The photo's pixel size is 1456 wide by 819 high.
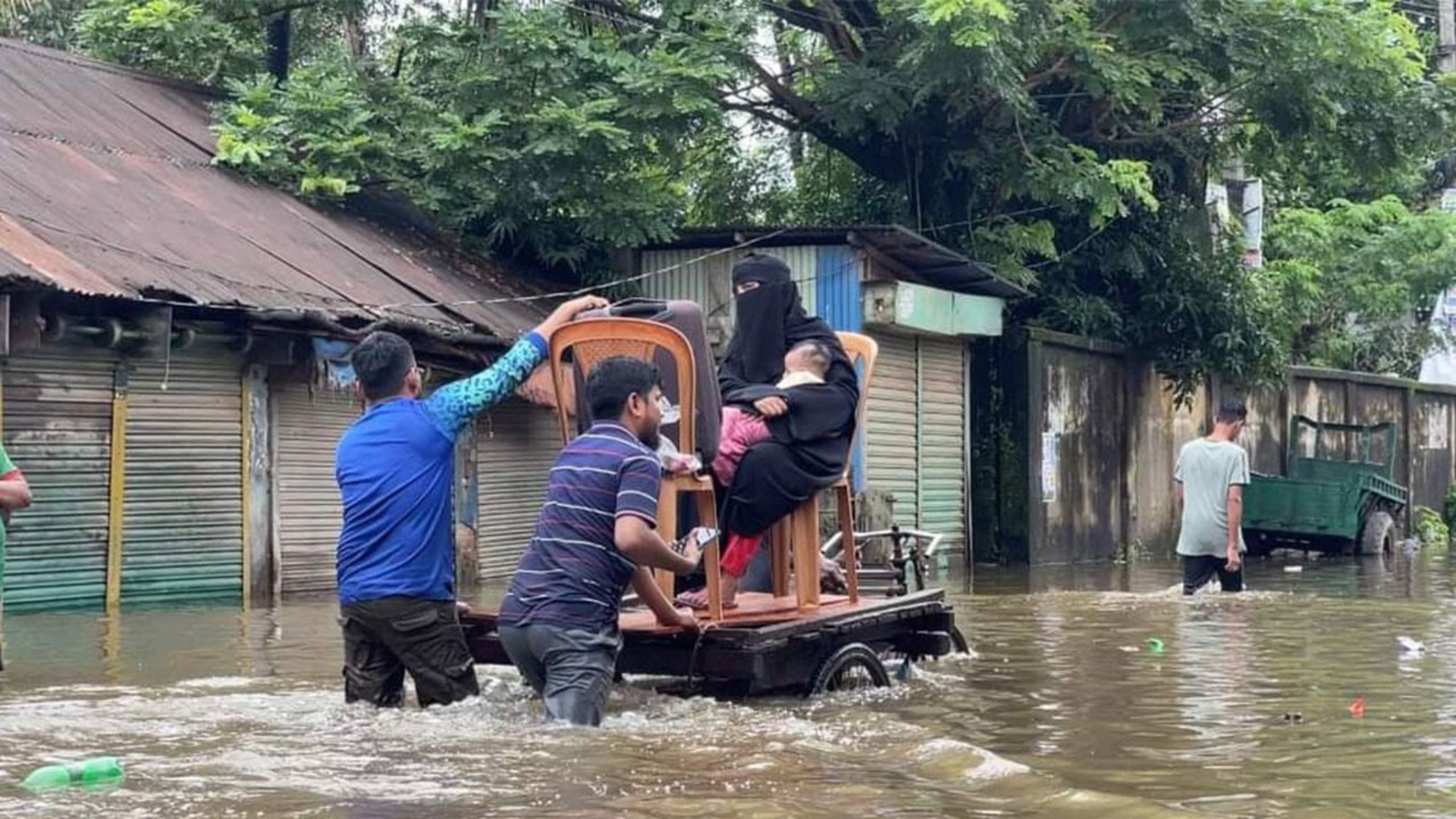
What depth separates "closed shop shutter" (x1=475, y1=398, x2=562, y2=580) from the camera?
1755 centimetres

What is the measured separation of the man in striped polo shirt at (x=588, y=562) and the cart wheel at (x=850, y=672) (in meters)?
1.26

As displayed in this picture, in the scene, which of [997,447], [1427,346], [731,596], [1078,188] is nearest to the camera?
[731,596]

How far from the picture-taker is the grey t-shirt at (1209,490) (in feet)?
46.1

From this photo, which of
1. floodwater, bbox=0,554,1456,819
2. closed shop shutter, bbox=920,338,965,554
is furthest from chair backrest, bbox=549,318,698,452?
closed shop shutter, bbox=920,338,965,554

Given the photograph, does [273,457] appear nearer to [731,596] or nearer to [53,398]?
[53,398]

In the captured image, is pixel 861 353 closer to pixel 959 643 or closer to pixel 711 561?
pixel 711 561

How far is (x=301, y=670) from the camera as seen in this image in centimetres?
1002

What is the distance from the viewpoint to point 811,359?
851 centimetres

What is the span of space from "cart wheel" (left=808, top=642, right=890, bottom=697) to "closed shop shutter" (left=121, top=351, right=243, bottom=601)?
7282 mm

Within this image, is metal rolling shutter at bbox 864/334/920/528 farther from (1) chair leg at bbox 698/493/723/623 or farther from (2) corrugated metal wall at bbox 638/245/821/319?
(1) chair leg at bbox 698/493/723/623

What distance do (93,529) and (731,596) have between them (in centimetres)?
705

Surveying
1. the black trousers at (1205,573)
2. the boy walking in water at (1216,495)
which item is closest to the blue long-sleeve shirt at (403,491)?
the boy walking in water at (1216,495)

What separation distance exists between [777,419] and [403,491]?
1834 millimetres

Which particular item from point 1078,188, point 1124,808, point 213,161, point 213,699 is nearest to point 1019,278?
point 1078,188
